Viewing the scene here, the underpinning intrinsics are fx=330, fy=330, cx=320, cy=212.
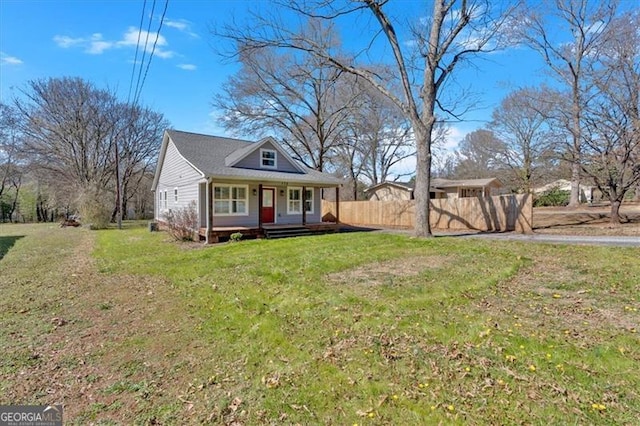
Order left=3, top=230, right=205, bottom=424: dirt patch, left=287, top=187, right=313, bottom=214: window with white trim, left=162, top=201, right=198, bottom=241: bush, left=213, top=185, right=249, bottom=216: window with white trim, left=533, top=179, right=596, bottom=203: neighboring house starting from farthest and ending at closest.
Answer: left=533, top=179, right=596, bottom=203: neighboring house → left=287, top=187, right=313, bottom=214: window with white trim → left=213, top=185, right=249, bottom=216: window with white trim → left=162, top=201, right=198, bottom=241: bush → left=3, top=230, right=205, bottom=424: dirt patch

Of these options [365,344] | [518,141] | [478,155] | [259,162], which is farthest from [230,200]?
[478,155]

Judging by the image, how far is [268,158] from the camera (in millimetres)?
16734

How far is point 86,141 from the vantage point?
27578 millimetres

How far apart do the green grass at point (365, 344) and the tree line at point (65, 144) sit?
2074 centimetres

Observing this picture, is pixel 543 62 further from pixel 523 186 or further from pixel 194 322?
pixel 194 322

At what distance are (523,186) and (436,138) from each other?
9.47 meters

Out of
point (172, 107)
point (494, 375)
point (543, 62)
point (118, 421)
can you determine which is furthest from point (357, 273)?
point (543, 62)

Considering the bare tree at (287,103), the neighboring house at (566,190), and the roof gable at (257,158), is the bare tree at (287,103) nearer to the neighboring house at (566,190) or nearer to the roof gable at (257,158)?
the roof gable at (257,158)

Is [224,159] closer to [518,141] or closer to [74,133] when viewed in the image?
[74,133]

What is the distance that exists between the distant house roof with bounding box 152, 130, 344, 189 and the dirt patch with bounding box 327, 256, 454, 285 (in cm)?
801

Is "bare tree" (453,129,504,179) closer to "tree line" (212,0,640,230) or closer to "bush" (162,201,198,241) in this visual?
"tree line" (212,0,640,230)

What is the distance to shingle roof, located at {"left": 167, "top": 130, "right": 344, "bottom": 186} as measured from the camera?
13828 mm

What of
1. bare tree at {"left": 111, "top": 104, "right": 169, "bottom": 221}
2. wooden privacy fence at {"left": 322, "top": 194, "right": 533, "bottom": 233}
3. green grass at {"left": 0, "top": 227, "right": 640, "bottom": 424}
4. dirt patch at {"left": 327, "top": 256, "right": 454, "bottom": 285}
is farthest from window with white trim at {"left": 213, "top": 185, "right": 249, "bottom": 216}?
bare tree at {"left": 111, "top": 104, "right": 169, "bottom": 221}

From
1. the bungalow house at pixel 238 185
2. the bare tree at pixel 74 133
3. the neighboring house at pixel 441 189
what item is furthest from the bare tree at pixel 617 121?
the bare tree at pixel 74 133
